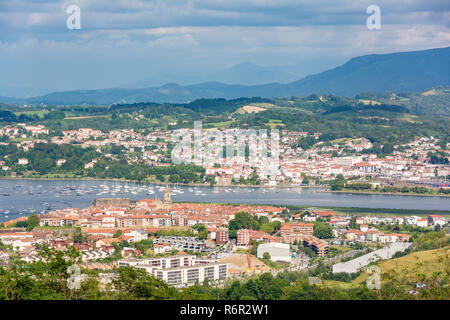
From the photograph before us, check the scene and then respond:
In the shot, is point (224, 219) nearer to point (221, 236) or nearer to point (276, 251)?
point (221, 236)

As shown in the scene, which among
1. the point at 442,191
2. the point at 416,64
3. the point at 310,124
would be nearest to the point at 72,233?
the point at 442,191

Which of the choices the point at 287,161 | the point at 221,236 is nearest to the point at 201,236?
the point at 221,236

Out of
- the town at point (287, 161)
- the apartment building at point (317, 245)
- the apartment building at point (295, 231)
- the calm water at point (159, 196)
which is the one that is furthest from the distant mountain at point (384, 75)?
the apartment building at point (317, 245)

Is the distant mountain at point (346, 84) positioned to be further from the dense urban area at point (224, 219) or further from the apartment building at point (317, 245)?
the apartment building at point (317, 245)

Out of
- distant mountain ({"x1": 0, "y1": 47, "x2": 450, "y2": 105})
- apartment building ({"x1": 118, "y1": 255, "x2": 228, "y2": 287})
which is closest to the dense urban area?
apartment building ({"x1": 118, "y1": 255, "x2": 228, "y2": 287})

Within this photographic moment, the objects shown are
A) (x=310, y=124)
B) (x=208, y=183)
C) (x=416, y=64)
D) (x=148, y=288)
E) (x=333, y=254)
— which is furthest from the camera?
(x=416, y=64)

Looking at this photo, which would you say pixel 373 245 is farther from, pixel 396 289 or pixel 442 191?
pixel 442 191

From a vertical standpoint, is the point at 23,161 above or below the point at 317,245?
above
